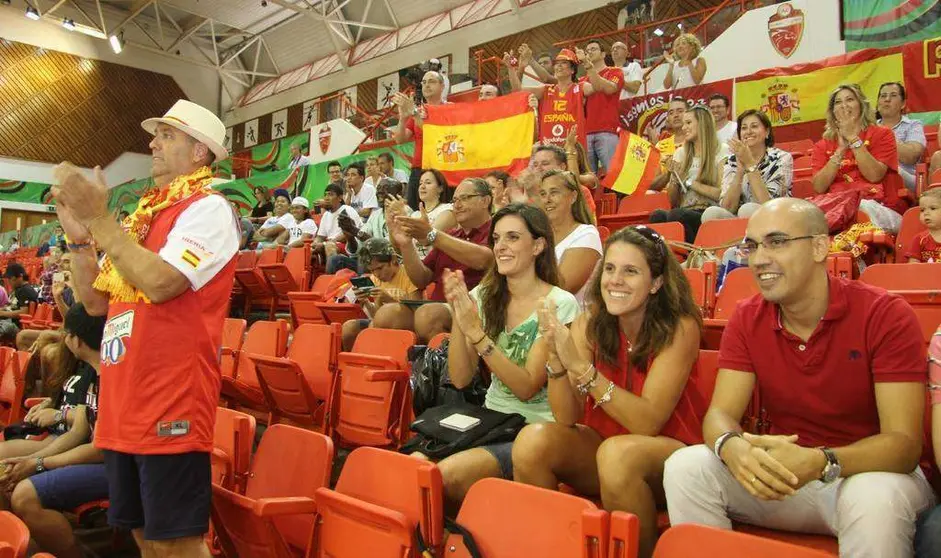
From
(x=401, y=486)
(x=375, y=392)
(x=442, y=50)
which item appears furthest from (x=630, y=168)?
(x=442, y=50)

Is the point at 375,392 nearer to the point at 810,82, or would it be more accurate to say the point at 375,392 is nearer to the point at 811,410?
the point at 811,410

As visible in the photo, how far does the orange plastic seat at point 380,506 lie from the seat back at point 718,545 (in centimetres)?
60

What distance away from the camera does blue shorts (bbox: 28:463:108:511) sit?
240 cm

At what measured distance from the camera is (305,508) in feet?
6.22

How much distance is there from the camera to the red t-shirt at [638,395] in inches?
75.4

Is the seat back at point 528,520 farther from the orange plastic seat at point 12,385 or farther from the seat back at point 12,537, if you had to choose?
the orange plastic seat at point 12,385

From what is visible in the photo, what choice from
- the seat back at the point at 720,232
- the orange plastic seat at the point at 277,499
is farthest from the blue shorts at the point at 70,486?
the seat back at the point at 720,232

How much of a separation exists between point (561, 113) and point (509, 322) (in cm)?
402

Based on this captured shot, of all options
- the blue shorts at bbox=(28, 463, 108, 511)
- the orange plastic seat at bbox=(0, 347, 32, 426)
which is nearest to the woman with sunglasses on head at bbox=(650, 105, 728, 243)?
the blue shorts at bbox=(28, 463, 108, 511)

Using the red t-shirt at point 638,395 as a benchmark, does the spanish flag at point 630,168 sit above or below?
above

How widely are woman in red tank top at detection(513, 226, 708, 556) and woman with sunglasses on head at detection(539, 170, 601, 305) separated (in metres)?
0.71

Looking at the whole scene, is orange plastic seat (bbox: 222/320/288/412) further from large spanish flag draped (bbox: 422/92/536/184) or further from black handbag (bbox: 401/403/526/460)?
large spanish flag draped (bbox: 422/92/536/184)

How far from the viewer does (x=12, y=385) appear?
182 inches

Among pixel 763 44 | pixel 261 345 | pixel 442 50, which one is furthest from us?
pixel 442 50
